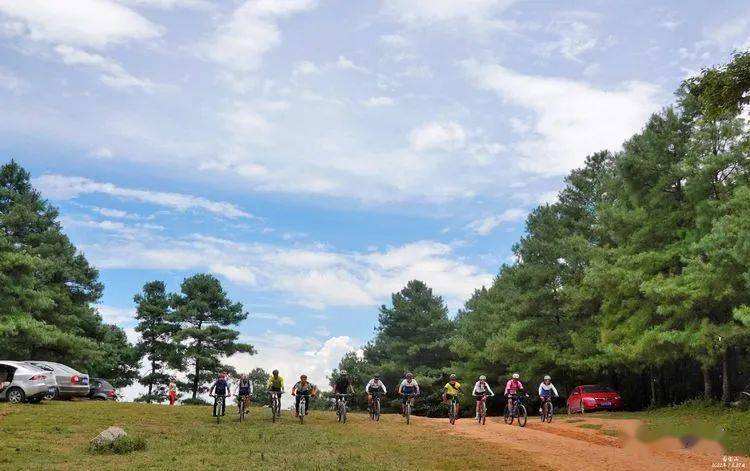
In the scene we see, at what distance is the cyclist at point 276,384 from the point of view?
26969 mm

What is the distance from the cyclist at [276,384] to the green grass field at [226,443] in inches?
44.0

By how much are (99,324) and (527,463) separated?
44642 mm

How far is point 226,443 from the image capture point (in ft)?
61.2

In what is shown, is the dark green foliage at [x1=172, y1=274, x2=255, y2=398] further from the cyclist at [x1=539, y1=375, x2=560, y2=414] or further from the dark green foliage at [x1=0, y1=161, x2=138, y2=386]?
the cyclist at [x1=539, y1=375, x2=560, y2=414]

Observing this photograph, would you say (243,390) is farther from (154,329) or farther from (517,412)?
(154,329)

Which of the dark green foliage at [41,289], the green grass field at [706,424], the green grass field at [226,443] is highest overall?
the dark green foliage at [41,289]

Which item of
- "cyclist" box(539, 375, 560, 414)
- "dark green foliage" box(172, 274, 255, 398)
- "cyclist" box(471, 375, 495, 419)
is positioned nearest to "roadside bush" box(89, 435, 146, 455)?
"cyclist" box(471, 375, 495, 419)

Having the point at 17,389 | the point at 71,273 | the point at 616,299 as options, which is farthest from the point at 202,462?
the point at 71,273

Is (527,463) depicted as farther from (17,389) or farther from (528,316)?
(528,316)

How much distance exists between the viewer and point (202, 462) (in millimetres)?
15062

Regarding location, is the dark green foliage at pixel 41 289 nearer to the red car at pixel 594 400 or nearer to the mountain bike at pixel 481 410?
the mountain bike at pixel 481 410

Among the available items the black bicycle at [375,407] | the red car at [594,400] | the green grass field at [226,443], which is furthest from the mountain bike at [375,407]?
the red car at [594,400]

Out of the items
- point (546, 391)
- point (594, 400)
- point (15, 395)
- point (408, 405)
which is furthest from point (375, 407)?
point (15, 395)

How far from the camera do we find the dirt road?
12812mm
